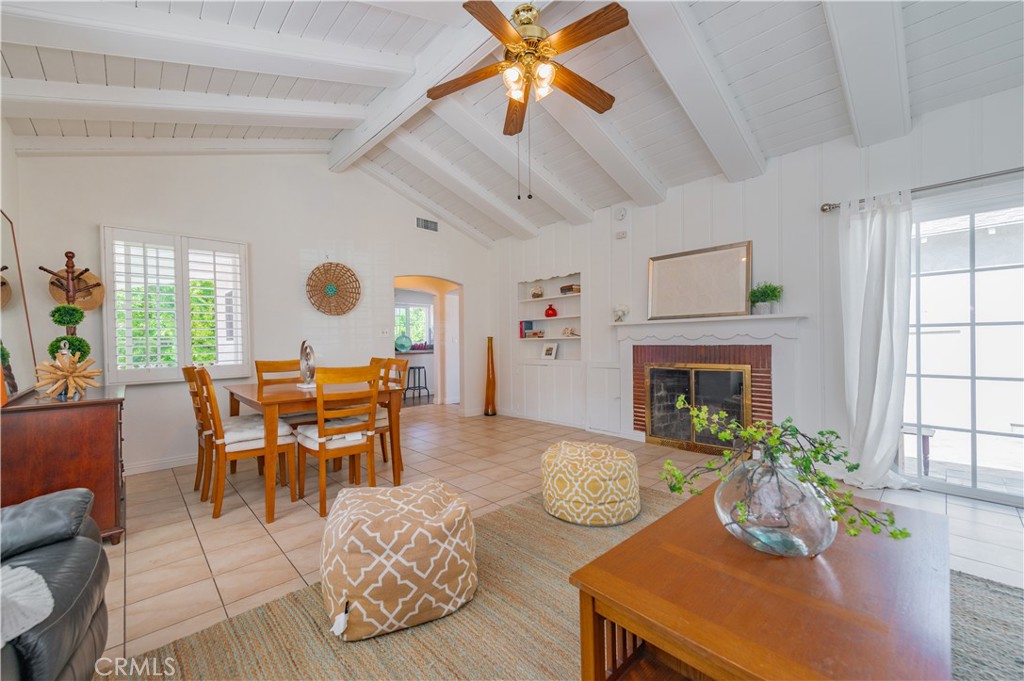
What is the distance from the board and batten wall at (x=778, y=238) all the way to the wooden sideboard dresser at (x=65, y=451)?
4.23 m

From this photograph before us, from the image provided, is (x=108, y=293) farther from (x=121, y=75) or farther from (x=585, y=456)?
(x=585, y=456)

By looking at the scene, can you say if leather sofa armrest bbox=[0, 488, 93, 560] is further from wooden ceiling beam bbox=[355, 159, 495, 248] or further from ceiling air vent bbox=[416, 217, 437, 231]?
ceiling air vent bbox=[416, 217, 437, 231]

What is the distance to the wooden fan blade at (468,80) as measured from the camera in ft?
8.14

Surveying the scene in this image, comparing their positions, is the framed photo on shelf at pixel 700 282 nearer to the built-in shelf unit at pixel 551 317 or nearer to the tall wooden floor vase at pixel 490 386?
the built-in shelf unit at pixel 551 317

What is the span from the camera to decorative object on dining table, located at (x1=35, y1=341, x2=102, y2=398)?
2.31 m

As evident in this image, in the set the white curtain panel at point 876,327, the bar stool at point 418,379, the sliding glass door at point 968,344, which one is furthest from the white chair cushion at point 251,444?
the bar stool at point 418,379

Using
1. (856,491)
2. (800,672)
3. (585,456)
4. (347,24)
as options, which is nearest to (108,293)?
(347,24)

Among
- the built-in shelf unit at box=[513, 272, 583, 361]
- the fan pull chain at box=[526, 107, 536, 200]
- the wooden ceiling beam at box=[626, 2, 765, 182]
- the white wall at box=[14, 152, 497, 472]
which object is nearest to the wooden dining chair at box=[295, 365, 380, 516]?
the white wall at box=[14, 152, 497, 472]

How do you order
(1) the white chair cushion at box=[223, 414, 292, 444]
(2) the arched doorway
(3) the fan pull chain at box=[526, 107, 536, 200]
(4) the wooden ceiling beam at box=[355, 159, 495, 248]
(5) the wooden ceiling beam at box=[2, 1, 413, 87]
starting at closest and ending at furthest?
1. (5) the wooden ceiling beam at box=[2, 1, 413, 87]
2. (1) the white chair cushion at box=[223, 414, 292, 444]
3. (3) the fan pull chain at box=[526, 107, 536, 200]
4. (4) the wooden ceiling beam at box=[355, 159, 495, 248]
5. (2) the arched doorway

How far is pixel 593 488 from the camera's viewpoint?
2.48 m

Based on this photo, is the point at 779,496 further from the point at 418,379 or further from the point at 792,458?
the point at 418,379

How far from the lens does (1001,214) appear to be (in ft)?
9.50

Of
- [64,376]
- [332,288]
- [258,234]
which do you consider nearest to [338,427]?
[64,376]

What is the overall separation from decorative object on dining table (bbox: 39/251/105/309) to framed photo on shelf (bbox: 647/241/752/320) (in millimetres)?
4827
